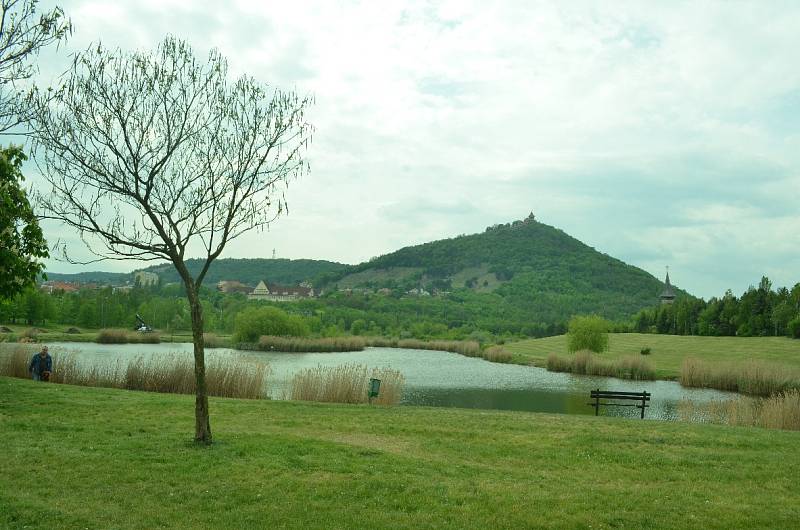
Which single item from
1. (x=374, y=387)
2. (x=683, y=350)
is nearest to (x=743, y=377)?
(x=683, y=350)

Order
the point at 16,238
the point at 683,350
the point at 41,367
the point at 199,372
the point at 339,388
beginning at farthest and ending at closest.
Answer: the point at 683,350 → the point at 41,367 → the point at 339,388 → the point at 16,238 → the point at 199,372

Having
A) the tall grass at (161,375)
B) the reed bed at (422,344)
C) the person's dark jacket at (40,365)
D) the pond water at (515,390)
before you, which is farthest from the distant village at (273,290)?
the person's dark jacket at (40,365)

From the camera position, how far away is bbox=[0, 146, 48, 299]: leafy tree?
13.0 meters

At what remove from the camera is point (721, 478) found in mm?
10234

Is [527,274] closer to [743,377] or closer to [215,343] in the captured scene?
[215,343]

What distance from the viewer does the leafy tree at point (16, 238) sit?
13.0 metres

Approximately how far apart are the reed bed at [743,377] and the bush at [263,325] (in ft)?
157

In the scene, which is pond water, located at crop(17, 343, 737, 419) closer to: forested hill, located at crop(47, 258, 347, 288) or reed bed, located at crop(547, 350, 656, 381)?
reed bed, located at crop(547, 350, 656, 381)

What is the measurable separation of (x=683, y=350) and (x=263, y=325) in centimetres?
4497

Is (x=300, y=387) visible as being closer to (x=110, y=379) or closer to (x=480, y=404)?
(x=110, y=379)

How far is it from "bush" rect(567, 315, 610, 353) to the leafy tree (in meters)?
54.9

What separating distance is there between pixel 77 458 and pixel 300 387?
1163 centimetres

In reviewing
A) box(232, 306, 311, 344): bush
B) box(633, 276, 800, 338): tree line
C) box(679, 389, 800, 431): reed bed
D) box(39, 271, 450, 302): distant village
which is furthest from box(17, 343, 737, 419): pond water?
box(39, 271, 450, 302): distant village

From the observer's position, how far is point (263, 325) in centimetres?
7706
